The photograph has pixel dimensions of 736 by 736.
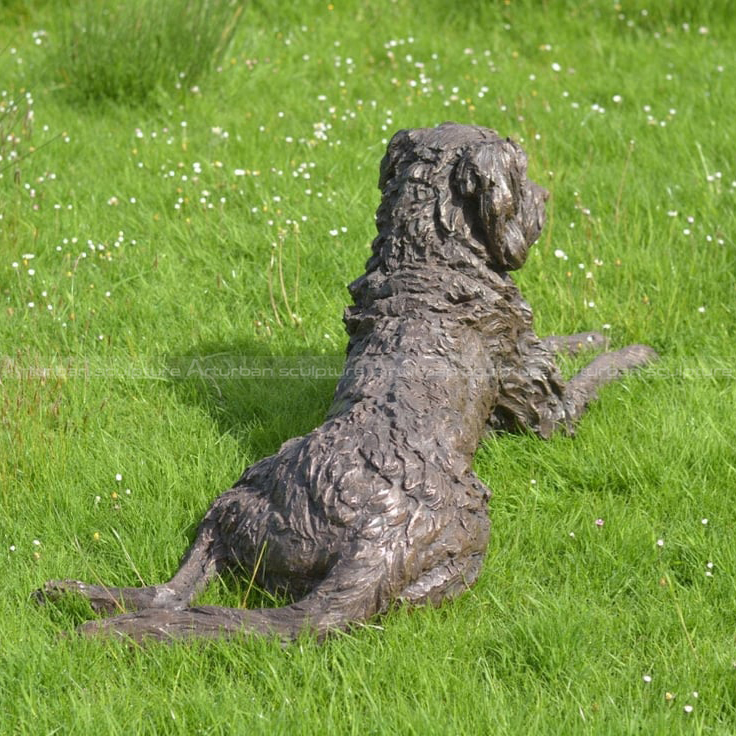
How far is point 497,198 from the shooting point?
15.5ft

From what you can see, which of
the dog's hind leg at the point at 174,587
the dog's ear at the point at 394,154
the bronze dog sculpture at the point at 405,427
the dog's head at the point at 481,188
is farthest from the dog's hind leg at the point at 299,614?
the dog's ear at the point at 394,154

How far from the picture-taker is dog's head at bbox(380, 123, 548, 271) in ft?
15.5

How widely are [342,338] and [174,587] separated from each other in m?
2.23

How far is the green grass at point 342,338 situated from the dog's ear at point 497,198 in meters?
0.93

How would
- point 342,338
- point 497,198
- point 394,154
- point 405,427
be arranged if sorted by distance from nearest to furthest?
point 405,427, point 497,198, point 394,154, point 342,338

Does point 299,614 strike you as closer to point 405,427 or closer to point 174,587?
point 174,587

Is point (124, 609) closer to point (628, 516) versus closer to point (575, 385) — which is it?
point (628, 516)

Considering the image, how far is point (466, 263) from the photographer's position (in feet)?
15.8

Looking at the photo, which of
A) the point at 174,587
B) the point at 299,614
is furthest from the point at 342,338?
the point at 299,614

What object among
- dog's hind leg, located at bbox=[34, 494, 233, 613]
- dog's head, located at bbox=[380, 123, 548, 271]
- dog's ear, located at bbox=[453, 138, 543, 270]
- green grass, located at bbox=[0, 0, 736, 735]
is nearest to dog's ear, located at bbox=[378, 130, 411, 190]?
dog's head, located at bbox=[380, 123, 548, 271]

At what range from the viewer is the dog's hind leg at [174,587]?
405cm

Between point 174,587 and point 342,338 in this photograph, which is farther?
point 342,338

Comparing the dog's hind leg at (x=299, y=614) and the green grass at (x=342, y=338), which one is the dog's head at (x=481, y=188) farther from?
the dog's hind leg at (x=299, y=614)

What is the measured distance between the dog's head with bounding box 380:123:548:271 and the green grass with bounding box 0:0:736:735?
3.11 ft
